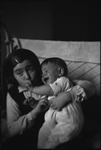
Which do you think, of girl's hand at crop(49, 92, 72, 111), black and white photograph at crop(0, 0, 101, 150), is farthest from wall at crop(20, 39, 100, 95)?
girl's hand at crop(49, 92, 72, 111)

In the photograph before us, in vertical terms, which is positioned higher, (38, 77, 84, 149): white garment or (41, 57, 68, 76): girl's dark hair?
(41, 57, 68, 76): girl's dark hair

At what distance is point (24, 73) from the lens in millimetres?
1407

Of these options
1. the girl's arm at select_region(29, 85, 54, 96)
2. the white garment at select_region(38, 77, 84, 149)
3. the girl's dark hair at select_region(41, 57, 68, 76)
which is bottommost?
the white garment at select_region(38, 77, 84, 149)

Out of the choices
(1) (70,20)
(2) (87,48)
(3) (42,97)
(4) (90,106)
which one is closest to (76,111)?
(4) (90,106)

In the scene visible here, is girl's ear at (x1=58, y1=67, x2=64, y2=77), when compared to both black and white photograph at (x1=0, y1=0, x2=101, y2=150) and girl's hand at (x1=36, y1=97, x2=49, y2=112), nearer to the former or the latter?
black and white photograph at (x1=0, y1=0, x2=101, y2=150)

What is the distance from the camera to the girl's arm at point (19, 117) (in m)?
1.40

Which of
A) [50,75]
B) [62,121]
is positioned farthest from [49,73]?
[62,121]

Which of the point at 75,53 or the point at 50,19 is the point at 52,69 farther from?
the point at 50,19

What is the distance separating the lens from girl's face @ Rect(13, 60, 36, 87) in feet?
4.59

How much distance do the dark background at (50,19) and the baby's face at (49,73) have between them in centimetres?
18

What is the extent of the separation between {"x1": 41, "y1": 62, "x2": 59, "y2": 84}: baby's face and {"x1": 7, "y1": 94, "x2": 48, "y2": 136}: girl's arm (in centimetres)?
12

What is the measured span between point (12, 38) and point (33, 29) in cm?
14

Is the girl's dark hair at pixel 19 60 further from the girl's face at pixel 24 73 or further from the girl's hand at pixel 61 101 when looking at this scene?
the girl's hand at pixel 61 101

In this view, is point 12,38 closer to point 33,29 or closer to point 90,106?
point 33,29
